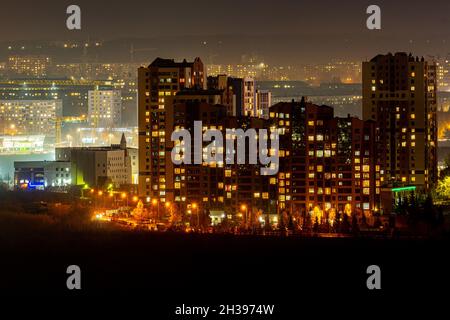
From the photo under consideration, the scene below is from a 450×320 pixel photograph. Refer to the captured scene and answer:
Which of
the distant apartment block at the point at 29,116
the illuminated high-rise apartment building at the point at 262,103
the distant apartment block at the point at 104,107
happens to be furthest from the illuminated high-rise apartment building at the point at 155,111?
the distant apartment block at the point at 104,107

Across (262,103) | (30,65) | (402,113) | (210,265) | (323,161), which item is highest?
(30,65)

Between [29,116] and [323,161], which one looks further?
[29,116]

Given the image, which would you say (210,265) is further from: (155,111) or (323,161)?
(155,111)

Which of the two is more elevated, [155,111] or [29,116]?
[29,116]

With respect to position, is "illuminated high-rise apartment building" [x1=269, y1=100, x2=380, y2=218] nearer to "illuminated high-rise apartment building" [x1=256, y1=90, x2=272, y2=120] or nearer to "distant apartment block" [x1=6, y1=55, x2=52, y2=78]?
"illuminated high-rise apartment building" [x1=256, y1=90, x2=272, y2=120]

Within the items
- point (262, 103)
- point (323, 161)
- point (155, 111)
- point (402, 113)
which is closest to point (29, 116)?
point (262, 103)

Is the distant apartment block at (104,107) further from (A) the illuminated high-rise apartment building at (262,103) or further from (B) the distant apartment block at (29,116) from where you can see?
(A) the illuminated high-rise apartment building at (262,103)

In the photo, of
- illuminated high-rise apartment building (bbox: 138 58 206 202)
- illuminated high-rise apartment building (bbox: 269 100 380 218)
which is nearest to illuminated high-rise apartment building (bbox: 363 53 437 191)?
illuminated high-rise apartment building (bbox: 269 100 380 218)
